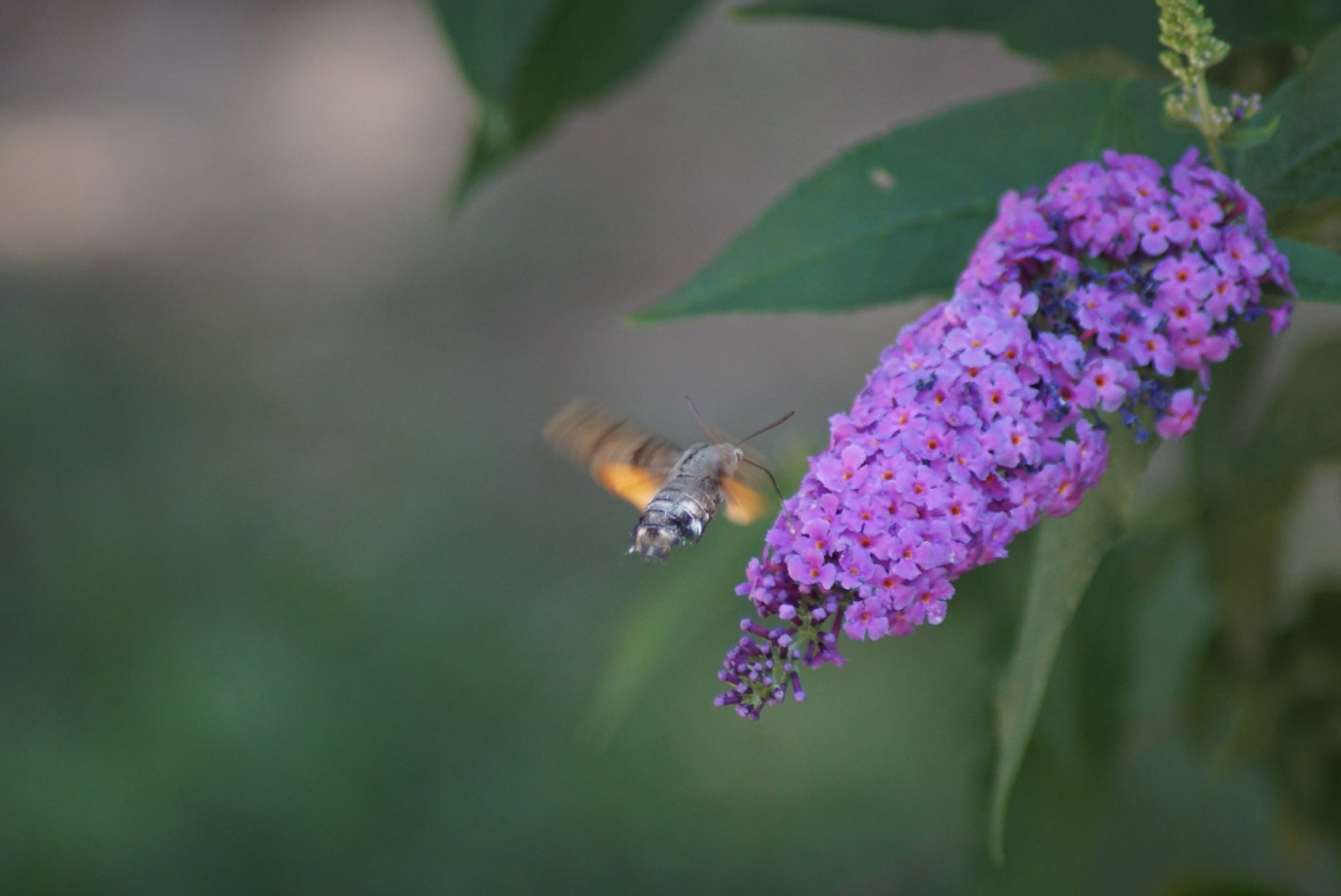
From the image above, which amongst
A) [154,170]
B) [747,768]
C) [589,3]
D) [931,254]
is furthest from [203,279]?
[931,254]

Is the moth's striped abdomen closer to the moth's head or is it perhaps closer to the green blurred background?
the moth's head

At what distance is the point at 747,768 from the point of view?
5727 millimetres

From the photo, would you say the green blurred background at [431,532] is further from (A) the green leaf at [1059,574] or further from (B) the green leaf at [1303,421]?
(A) the green leaf at [1059,574]

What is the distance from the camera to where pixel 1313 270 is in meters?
1.54

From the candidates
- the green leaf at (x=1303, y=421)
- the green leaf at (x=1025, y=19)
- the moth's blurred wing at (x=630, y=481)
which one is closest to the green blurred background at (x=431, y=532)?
the moth's blurred wing at (x=630, y=481)

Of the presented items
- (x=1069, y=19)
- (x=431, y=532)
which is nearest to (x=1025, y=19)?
(x=1069, y=19)

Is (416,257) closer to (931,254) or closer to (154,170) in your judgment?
(154,170)

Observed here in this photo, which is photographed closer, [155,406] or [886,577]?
[886,577]

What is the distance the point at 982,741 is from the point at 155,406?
6.63 m

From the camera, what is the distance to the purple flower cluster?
57.0 inches

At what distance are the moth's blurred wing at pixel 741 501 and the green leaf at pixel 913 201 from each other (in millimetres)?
363

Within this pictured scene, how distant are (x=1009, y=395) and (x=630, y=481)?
910 millimetres

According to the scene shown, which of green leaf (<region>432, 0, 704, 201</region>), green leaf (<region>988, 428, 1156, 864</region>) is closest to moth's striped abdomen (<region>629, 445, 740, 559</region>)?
green leaf (<region>988, 428, 1156, 864</region>)

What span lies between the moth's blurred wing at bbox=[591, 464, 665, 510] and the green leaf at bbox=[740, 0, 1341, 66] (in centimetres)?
73
